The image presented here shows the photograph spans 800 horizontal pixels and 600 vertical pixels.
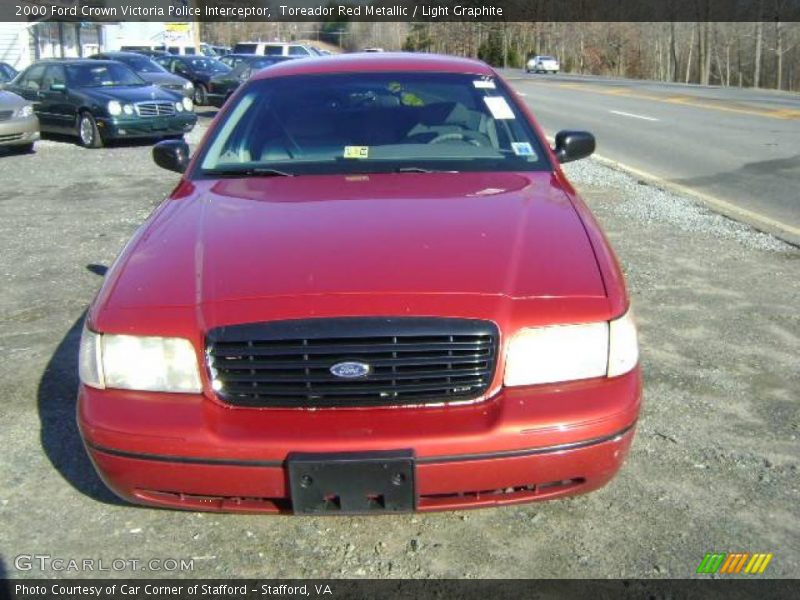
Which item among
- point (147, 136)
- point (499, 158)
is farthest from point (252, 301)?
point (147, 136)

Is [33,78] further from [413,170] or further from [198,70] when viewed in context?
[413,170]

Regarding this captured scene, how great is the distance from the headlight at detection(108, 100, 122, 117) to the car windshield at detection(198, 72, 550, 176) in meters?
11.3

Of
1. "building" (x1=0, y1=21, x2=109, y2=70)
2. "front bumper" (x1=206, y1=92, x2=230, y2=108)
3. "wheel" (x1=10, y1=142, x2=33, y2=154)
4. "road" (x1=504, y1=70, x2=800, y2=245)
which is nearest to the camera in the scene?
"road" (x1=504, y1=70, x2=800, y2=245)

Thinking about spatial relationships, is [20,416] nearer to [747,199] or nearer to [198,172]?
[198,172]

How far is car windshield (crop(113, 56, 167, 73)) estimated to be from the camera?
21.9 metres

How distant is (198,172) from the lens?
Result: 4031mm

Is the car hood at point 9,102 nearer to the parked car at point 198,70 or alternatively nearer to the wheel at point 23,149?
the wheel at point 23,149

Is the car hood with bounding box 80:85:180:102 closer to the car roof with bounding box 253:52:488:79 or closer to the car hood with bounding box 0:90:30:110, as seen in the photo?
the car hood with bounding box 0:90:30:110

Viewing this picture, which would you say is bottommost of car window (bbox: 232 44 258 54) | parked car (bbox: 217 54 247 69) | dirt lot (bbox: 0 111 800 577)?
dirt lot (bbox: 0 111 800 577)

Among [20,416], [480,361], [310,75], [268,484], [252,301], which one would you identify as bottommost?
[20,416]

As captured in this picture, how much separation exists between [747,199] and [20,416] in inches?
316

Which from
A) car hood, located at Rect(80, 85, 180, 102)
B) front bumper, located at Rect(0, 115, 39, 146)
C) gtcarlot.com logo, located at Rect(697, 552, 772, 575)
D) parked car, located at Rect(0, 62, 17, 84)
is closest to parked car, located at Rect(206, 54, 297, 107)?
parked car, located at Rect(0, 62, 17, 84)

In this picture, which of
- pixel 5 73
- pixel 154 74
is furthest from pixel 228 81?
pixel 5 73

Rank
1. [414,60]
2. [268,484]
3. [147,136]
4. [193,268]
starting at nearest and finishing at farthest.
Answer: [268,484] < [193,268] < [414,60] < [147,136]
